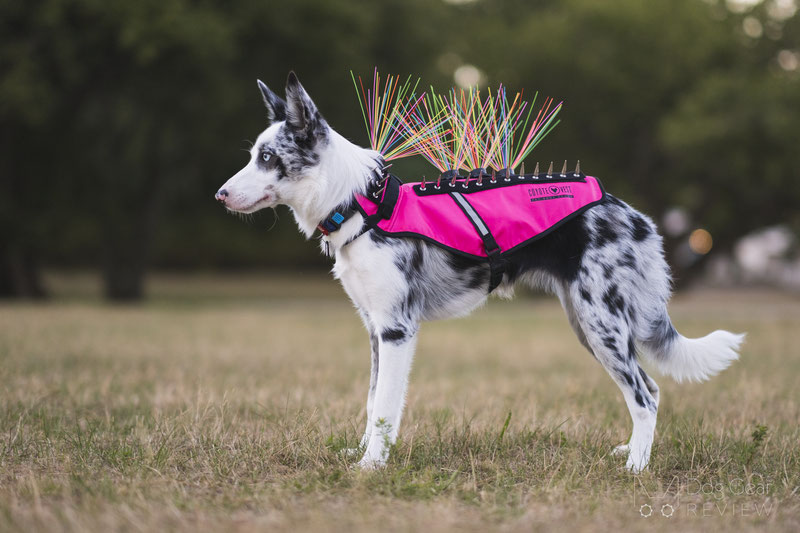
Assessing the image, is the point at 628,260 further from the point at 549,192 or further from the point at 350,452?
the point at 350,452

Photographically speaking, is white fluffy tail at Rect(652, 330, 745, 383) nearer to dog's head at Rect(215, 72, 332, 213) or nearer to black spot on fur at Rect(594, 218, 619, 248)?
black spot on fur at Rect(594, 218, 619, 248)

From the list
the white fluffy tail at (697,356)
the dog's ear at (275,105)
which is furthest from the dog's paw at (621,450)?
the dog's ear at (275,105)

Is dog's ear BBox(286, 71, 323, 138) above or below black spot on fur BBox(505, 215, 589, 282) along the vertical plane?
above

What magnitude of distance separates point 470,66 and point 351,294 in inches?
958

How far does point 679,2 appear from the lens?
81.0 ft

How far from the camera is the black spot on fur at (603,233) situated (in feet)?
13.7

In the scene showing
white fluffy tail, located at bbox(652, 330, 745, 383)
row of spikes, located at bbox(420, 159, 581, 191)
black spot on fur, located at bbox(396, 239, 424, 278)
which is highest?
row of spikes, located at bbox(420, 159, 581, 191)

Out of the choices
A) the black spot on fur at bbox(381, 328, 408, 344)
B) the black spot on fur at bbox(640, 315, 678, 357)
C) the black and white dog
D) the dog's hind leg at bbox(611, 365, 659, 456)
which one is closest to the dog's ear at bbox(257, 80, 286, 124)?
the black and white dog

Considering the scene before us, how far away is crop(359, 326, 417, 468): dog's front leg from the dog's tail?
144 cm

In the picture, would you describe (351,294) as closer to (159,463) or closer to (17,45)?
(159,463)

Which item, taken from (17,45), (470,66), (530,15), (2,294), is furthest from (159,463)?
(530,15)

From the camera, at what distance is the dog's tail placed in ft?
14.2

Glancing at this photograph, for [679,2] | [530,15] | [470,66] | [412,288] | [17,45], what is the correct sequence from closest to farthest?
[412,288] → [17,45] → [679,2] → [470,66] → [530,15]

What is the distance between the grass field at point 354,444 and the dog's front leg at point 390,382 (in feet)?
0.62
